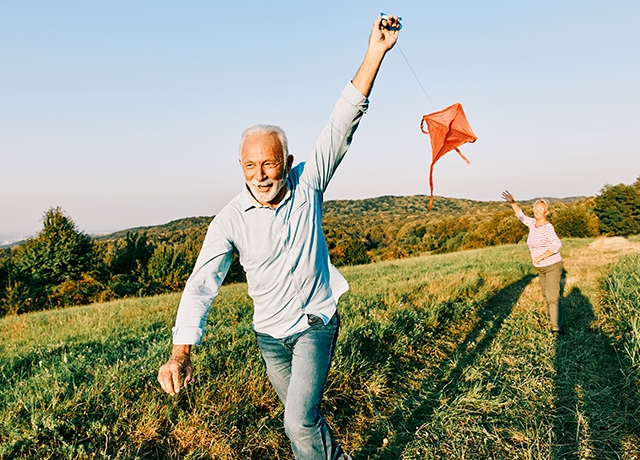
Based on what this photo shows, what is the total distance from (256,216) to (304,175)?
1.40 ft

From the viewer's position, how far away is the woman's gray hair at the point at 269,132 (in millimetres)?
2721

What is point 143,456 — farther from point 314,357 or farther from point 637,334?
point 637,334

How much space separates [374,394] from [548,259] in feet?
15.1

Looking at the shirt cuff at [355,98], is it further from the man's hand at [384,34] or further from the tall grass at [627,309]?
the tall grass at [627,309]

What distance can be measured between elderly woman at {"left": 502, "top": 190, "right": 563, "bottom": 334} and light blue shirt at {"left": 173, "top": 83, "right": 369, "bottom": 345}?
5.99 metres

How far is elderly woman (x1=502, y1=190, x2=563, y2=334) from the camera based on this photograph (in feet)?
24.4

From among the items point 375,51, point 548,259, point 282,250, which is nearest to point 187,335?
→ point 282,250

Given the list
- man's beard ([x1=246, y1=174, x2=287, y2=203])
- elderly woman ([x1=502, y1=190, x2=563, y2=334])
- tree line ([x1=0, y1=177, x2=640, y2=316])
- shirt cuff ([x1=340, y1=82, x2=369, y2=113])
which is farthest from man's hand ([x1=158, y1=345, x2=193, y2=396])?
tree line ([x1=0, y1=177, x2=640, y2=316])

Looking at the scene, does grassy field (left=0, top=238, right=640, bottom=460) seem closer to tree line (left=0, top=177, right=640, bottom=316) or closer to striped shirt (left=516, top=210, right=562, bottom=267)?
striped shirt (left=516, top=210, right=562, bottom=267)

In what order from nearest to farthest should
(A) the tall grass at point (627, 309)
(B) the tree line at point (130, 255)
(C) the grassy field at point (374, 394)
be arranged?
(C) the grassy field at point (374, 394), (A) the tall grass at point (627, 309), (B) the tree line at point (130, 255)

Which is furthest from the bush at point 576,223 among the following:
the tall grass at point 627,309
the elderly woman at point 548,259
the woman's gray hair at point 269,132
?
the woman's gray hair at point 269,132

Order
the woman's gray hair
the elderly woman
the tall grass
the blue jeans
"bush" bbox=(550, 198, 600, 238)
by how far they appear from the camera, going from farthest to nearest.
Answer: "bush" bbox=(550, 198, 600, 238)
the elderly woman
the tall grass
the woman's gray hair
the blue jeans

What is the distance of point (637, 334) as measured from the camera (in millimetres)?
5543

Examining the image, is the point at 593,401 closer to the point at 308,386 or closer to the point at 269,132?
the point at 308,386
